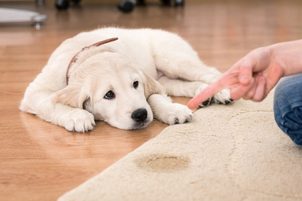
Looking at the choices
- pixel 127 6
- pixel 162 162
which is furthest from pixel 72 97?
pixel 127 6

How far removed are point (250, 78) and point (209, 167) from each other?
0.35 m

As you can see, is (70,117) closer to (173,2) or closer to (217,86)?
(217,86)

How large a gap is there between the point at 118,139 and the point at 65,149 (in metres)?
0.18

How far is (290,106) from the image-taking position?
55.7 inches

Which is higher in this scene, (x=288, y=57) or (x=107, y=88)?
(x=288, y=57)

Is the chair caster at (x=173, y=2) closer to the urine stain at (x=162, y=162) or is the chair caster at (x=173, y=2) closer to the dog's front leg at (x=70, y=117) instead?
the dog's front leg at (x=70, y=117)

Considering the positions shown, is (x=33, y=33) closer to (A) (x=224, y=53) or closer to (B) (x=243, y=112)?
(A) (x=224, y=53)

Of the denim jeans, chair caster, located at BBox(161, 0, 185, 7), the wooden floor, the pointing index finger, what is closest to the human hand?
the pointing index finger

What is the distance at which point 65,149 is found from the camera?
5.45 ft

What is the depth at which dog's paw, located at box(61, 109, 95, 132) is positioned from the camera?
5.91 feet

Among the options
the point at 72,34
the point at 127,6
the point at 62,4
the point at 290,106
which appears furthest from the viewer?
the point at 62,4

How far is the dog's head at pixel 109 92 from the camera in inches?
70.8

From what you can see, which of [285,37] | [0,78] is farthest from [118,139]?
[285,37]

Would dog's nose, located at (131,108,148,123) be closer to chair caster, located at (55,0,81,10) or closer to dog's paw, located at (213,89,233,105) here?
dog's paw, located at (213,89,233,105)
